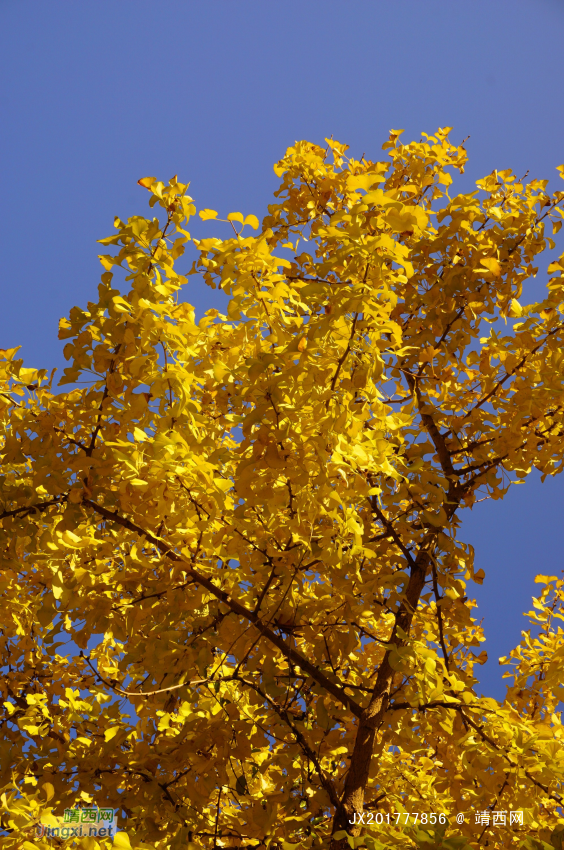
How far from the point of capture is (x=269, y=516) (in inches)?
83.4

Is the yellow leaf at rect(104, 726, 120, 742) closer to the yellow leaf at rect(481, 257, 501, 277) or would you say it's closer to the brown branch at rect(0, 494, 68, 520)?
the brown branch at rect(0, 494, 68, 520)

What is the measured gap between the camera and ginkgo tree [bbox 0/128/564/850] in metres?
1.83

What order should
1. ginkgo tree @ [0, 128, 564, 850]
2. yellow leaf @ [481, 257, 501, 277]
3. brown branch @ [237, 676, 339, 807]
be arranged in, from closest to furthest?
ginkgo tree @ [0, 128, 564, 850], brown branch @ [237, 676, 339, 807], yellow leaf @ [481, 257, 501, 277]

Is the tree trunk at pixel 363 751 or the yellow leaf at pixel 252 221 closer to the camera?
the yellow leaf at pixel 252 221

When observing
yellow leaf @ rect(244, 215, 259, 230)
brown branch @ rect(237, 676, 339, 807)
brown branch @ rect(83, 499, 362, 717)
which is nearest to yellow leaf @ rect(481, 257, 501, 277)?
yellow leaf @ rect(244, 215, 259, 230)

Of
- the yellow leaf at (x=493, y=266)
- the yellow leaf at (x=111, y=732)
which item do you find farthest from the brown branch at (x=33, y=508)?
the yellow leaf at (x=493, y=266)

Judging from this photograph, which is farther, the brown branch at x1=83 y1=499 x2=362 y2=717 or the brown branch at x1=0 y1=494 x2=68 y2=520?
the brown branch at x1=0 y1=494 x2=68 y2=520

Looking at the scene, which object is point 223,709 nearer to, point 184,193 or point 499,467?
point 499,467

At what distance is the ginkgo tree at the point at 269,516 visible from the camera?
1828 mm

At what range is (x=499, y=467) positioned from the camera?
274 cm

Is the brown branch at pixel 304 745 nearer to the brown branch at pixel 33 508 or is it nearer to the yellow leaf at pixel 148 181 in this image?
the brown branch at pixel 33 508

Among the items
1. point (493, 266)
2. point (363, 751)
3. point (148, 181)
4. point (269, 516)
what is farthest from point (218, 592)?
Answer: point (493, 266)

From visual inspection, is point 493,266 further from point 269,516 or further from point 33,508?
point 33,508

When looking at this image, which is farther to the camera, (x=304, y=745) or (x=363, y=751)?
(x=363, y=751)
